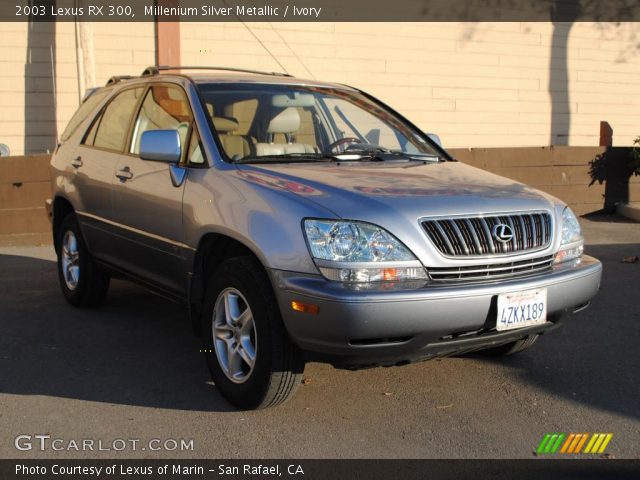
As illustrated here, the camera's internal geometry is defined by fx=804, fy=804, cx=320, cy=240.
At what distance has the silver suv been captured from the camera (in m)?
3.62

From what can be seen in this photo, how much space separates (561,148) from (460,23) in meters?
2.87

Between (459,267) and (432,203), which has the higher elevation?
(432,203)

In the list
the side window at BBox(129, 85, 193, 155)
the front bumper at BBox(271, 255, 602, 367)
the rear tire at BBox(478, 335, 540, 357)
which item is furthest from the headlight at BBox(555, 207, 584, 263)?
the side window at BBox(129, 85, 193, 155)

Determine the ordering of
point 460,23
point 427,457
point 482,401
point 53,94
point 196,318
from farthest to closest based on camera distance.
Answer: point 460,23 < point 53,94 < point 196,318 < point 482,401 < point 427,457

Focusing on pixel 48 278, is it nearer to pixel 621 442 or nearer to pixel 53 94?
pixel 53 94

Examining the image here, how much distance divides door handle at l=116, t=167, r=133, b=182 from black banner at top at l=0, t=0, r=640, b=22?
5697 millimetres

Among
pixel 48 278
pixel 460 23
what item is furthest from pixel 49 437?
pixel 460 23

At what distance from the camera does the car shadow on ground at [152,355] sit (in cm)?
444

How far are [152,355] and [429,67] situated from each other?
28.7 feet

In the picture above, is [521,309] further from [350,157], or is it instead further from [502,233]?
[350,157]

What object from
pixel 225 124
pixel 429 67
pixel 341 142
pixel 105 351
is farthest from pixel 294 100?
pixel 429 67

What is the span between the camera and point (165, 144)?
180 inches

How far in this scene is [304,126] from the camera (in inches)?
203

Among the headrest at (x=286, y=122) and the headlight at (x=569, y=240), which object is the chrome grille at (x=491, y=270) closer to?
the headlight at (x=569, y=240)
